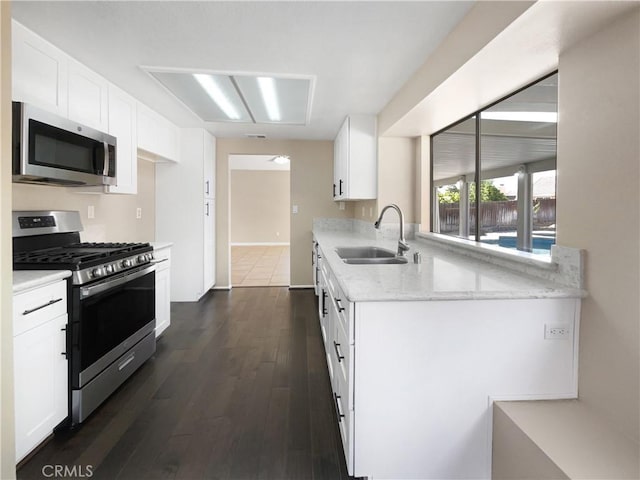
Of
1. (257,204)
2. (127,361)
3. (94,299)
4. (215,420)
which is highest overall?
(257,204)

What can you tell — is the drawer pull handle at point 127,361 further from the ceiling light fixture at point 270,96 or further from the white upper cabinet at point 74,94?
the ceiling light fixture at point 270,96

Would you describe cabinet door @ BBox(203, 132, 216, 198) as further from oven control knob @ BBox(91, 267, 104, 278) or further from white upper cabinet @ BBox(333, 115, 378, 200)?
oven control knob @ BBox(91, 267, 104, 278)

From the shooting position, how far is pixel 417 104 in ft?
8.22

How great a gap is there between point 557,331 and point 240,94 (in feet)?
9.31

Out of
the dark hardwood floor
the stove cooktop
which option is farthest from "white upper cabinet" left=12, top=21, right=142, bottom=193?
the dark hardwood floor

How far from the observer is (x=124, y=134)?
9.86ft

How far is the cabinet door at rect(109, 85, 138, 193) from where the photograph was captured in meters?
2.82

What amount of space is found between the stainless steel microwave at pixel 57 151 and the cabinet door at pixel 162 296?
0.86 m

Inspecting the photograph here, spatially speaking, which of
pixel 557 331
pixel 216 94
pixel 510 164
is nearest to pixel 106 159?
pixel 216 94

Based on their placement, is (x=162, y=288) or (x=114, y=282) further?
(x=162, y=288)

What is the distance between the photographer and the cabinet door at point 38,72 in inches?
73.4

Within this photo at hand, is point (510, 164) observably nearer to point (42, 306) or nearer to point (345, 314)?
point (345, 314)

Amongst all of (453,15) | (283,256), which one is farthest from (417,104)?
(283,256)

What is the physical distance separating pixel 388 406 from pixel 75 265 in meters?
1.77
